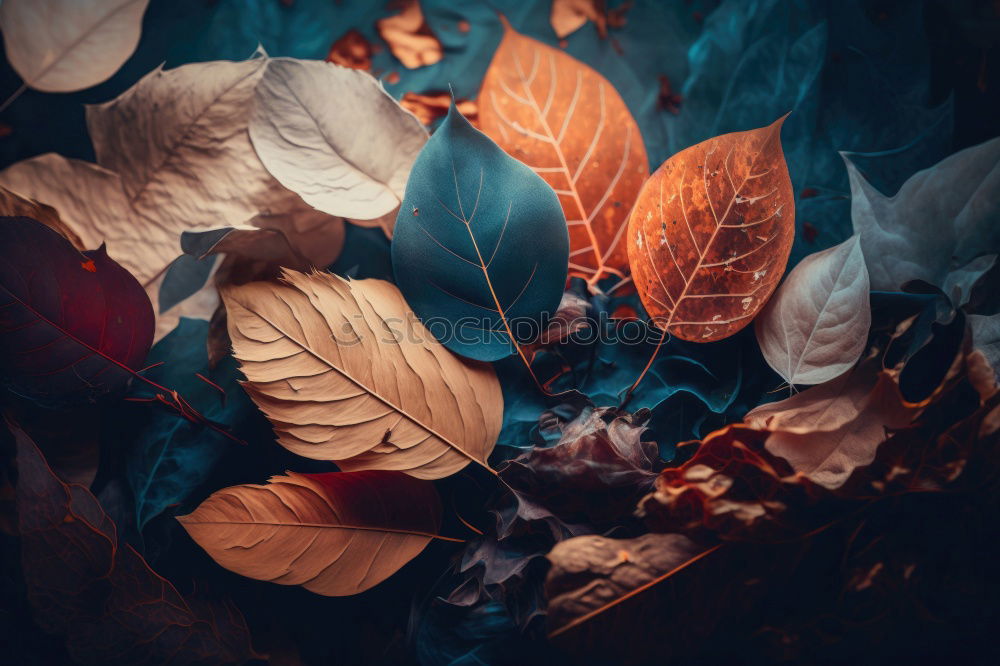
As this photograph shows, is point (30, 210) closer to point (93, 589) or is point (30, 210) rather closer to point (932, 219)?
point (93, 589)

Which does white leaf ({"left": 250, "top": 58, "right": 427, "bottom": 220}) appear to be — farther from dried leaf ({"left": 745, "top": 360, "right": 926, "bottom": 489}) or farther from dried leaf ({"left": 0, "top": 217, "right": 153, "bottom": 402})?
dried leaf ({"left": 745, "top": 360, "right": 926, "bottom": 489})

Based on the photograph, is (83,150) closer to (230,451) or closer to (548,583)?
(230,451)

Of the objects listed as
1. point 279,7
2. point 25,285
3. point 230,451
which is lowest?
point 230,451

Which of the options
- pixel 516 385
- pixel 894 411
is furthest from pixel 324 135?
pixel 894 411

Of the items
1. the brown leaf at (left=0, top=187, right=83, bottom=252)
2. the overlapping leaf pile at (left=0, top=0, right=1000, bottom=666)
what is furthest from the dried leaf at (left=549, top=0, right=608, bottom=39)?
the brown leaf at (left=0, top=187, right=83, bottom=252)

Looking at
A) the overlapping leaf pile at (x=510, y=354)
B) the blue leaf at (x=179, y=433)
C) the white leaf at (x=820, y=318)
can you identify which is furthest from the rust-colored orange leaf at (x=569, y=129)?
the blue leaf at (x=179, y=433)

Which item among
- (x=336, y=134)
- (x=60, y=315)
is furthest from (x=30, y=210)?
(x=336, y=134)
